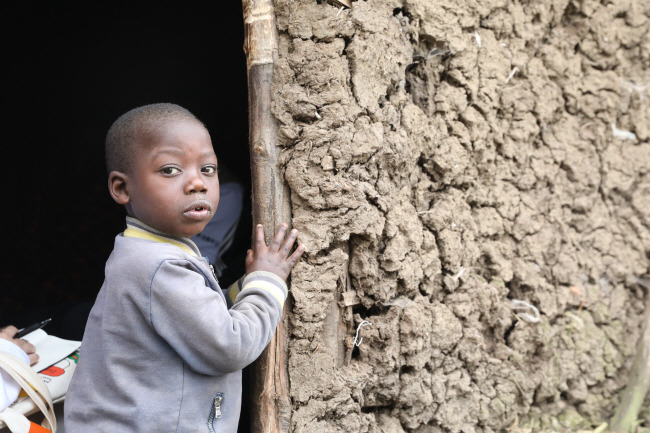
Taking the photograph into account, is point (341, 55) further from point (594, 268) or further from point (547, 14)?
point (594, 268)

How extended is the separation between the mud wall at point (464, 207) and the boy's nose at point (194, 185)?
16.6 inches

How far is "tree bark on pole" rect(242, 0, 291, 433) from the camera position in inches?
79.5

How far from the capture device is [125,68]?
4.97 m

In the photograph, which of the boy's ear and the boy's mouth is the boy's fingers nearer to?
the boy's ear

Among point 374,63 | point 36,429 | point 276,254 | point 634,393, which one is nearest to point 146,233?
point 276,254

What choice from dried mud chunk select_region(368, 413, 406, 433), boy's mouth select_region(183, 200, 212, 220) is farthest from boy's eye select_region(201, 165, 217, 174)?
dried mud chunk select_region(368, 413, 406, 433)

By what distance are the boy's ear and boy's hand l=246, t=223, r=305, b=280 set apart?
1.51 ft

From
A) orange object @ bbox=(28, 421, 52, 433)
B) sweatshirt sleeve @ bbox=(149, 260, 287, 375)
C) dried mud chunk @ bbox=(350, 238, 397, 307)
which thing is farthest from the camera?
dried mud chunk @ bbox=(350, 238, 397, 307)

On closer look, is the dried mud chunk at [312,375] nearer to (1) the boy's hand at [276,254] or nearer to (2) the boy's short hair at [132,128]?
(1) the boy's hand at [276,254]

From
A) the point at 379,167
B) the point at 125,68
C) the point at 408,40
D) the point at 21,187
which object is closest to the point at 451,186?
the point at 379,167

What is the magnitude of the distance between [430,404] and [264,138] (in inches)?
50.8

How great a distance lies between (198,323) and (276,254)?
18.7 inches

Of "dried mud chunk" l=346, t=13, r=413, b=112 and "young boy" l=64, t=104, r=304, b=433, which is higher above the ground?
"dried mud chunk" l=346, t=13, r=413, b=112

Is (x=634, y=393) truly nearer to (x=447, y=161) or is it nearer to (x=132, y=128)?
(x=447, y=161)
